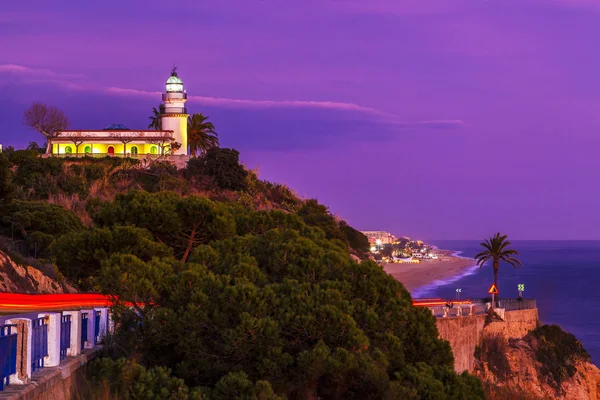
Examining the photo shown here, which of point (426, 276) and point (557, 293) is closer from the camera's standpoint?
point (557, 293)

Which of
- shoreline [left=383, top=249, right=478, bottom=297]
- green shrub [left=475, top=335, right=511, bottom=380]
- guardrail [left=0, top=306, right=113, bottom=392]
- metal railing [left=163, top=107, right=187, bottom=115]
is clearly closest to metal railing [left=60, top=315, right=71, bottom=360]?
guardrail [left=0, top=306, right=113, bottom=392]

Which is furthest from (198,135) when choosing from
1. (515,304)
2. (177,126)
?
(515,304)

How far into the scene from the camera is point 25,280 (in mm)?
22797

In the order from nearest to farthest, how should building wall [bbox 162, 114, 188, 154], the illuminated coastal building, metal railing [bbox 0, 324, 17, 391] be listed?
metal railing [bbox 0, 324, 17, 391] → the illuminated coastal building → building wall [bbox 162, 114, 188, 154]

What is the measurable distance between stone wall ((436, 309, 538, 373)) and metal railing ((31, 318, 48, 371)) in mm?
23946

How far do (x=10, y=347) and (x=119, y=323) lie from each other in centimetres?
593

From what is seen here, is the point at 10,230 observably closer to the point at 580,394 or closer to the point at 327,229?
the point at 327,229

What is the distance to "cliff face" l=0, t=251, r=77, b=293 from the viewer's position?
22.1 metres

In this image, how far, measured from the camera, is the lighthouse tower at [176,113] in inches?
2842

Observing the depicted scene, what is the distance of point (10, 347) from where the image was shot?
29.4 feet

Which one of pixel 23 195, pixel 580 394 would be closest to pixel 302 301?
pixel 580 394

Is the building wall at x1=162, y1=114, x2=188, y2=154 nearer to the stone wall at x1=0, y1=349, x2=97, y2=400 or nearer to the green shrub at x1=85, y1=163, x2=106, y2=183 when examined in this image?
the green shrub at x1=85, y1=163, x2=106, y2=183

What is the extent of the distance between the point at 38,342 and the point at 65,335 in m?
1.85

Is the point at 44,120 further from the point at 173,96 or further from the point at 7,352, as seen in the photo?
the point at 7,352
